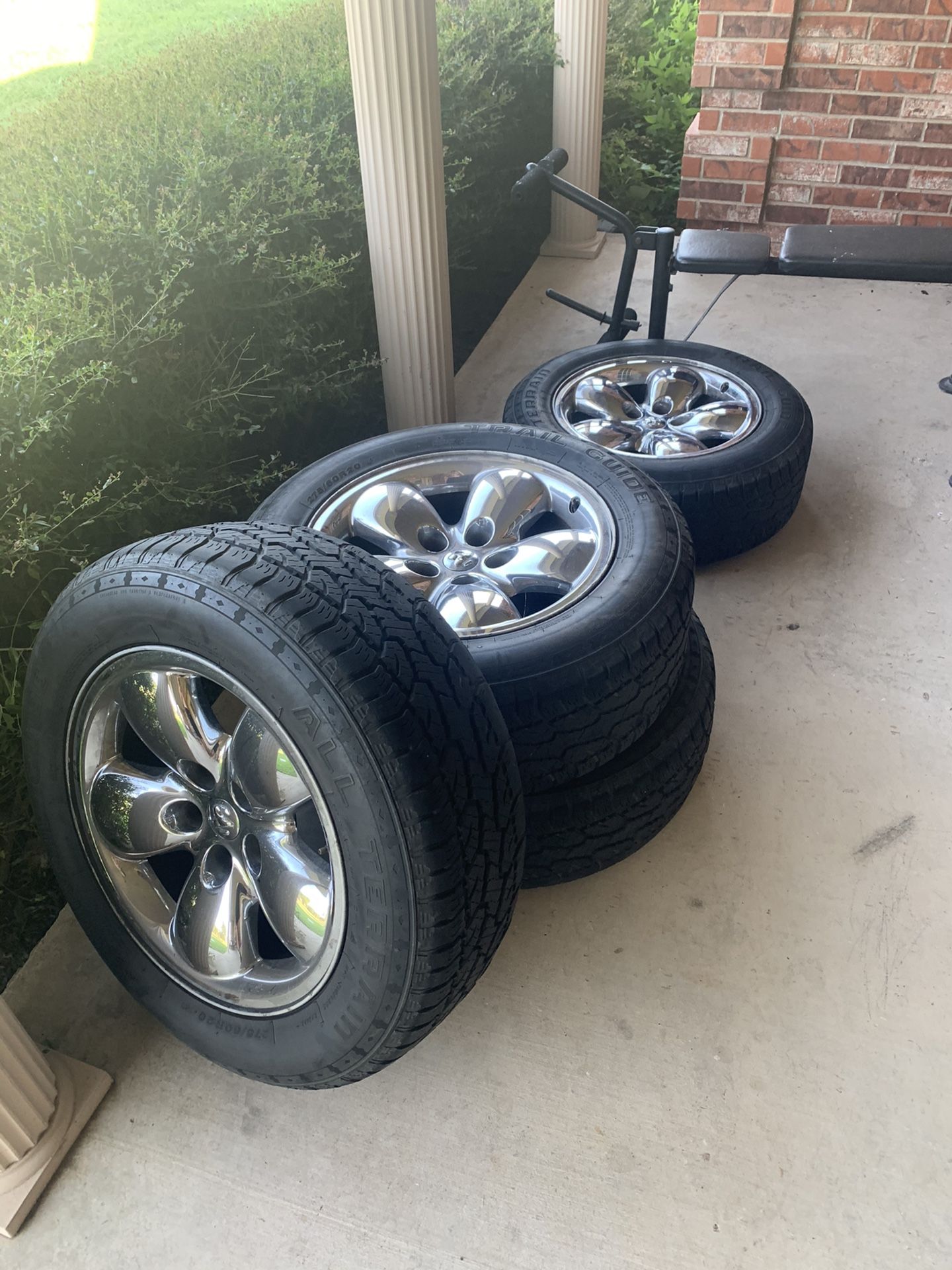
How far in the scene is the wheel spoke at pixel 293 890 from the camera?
Result: 5.14 ft

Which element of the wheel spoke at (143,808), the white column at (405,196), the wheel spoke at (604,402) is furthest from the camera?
the wheel spoke at (604,402)

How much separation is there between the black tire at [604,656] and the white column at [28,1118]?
104 centimetres

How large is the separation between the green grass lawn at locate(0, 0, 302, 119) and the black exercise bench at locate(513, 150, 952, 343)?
1.78 m

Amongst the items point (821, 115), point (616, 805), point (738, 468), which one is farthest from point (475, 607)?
point (821, 115)

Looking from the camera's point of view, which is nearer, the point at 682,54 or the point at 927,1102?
the point at 927,1102

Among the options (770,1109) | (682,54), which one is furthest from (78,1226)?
(682,54)

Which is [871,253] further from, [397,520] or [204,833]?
[204,833]

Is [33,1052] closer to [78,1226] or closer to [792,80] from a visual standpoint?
[78,1226]

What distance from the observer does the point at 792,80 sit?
4812 mm

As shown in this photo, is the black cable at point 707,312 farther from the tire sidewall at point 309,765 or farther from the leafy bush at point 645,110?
the tire sidewall at point 309,765

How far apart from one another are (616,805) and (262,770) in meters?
0.84

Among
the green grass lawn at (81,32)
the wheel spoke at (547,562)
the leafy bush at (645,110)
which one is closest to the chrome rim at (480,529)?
the wheel spoke at (547,562)

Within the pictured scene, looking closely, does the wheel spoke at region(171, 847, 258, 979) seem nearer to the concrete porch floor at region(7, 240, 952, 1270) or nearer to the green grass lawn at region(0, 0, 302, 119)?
the concrete porch floor at region(7, 240, 952, 1270)

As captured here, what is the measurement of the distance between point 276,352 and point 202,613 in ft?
5.64
